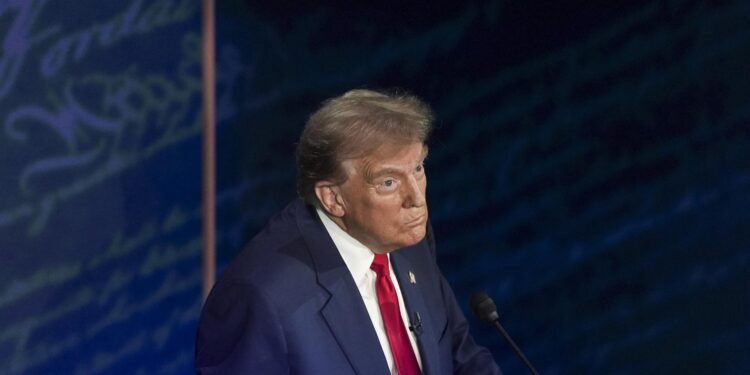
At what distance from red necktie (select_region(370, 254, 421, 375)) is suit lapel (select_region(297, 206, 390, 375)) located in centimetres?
7

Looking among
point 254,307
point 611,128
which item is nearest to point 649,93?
point 611,128

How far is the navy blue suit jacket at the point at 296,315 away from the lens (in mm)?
1785

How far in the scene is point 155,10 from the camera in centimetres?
305

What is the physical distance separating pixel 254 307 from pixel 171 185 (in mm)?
1430

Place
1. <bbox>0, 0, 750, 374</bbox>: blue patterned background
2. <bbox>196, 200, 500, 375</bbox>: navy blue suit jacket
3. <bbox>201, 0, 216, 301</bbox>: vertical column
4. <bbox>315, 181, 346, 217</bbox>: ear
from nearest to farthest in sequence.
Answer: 1. <bbox>196, 200, 500, 375</bbox>: navy blue suit jacket
2. <bbox>315, 181, 346, 217</bbox>: ear
3. <bbox>0, 0, 750, 374</bbox>: blue patterned background
4. <bbox>201, 0, 216, 301</bbox>: vertical column

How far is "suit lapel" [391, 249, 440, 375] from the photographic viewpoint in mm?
1994

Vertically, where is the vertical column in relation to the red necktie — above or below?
above

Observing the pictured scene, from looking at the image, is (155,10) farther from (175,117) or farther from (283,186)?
(283,186)

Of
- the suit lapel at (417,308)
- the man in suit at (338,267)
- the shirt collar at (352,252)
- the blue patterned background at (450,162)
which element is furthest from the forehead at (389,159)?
the blue patterned background at (450,162)

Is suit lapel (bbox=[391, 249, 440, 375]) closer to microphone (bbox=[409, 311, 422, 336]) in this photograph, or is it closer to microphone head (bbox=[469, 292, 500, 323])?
microphone (bbox=[409, 311, 422, 336])

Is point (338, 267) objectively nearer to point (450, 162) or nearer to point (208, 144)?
point (208, 144)

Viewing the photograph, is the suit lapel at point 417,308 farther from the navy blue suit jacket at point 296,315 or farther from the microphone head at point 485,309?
the microphone head at point 485,309

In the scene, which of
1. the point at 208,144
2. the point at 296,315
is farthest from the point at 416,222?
the point at 208,144

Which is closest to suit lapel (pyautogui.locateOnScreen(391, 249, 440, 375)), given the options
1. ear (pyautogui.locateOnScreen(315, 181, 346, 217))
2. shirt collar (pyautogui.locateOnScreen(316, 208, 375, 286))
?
shirt collar (pyautogui.locateOnScreen(316, 208, 375, 286))
